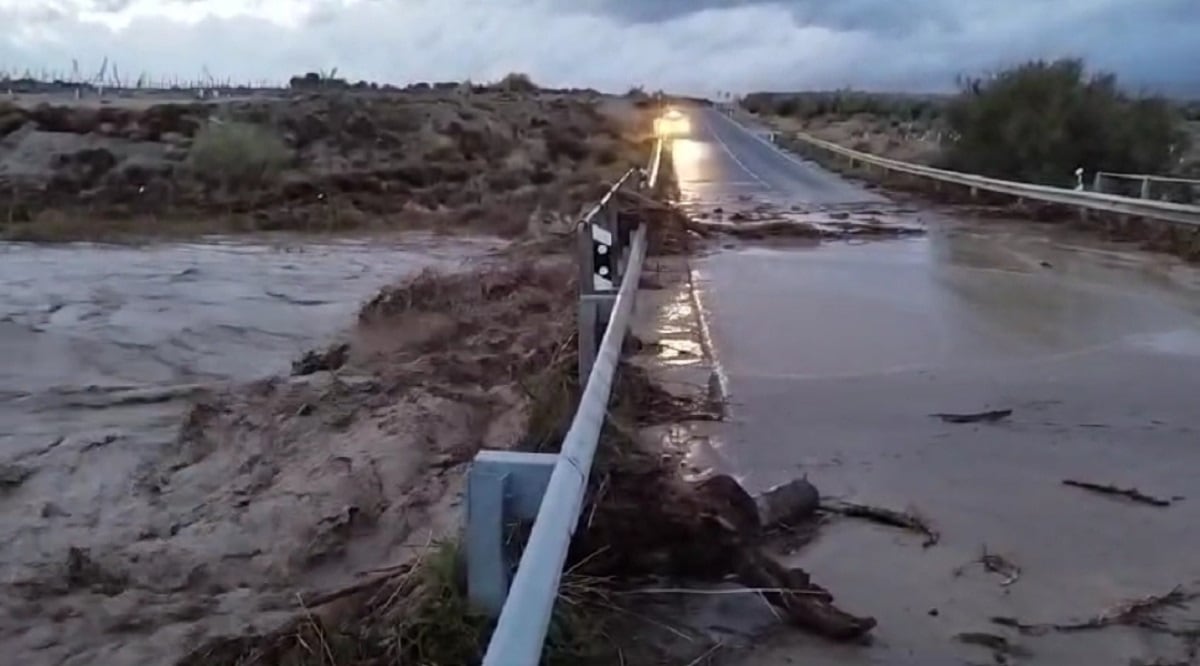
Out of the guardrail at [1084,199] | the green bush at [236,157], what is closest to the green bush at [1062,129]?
the guardrail at [1084,199]

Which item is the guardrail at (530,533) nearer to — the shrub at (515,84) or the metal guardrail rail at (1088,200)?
the metal guardrail rail at (1088,200)

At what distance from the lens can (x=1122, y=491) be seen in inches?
267

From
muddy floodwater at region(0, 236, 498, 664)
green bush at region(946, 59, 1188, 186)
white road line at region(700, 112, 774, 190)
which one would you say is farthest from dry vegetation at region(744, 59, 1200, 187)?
muddy floodwater at region(0, 236, 498, 664)

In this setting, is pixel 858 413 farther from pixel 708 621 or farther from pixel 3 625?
pixel 3 625

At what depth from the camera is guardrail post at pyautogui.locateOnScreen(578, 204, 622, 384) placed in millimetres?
8164

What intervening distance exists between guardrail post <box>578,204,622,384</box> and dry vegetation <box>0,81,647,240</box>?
19529 millimetres

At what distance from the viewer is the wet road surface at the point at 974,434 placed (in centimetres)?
518

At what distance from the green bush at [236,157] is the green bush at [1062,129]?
22076 mm

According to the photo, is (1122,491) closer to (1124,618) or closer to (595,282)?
(1124,618)

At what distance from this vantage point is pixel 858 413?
27.9 feet

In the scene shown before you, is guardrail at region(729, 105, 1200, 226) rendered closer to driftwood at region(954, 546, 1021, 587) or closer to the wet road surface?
the wet road surface

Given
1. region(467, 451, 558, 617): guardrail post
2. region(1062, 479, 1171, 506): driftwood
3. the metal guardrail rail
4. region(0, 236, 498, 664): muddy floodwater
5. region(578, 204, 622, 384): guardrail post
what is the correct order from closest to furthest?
region(467, 451, 558, 617): guardrail post, region(1062, 479, 1171, 506): driftwood, region(578, 204, 622, 384): guardrail post, region(0, 236, 498, 664): muddy floodwater, the metal guardrail rail

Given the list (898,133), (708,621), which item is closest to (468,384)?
(708,621)

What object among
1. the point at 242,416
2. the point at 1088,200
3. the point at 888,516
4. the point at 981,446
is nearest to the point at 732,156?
the point at 1088,200
